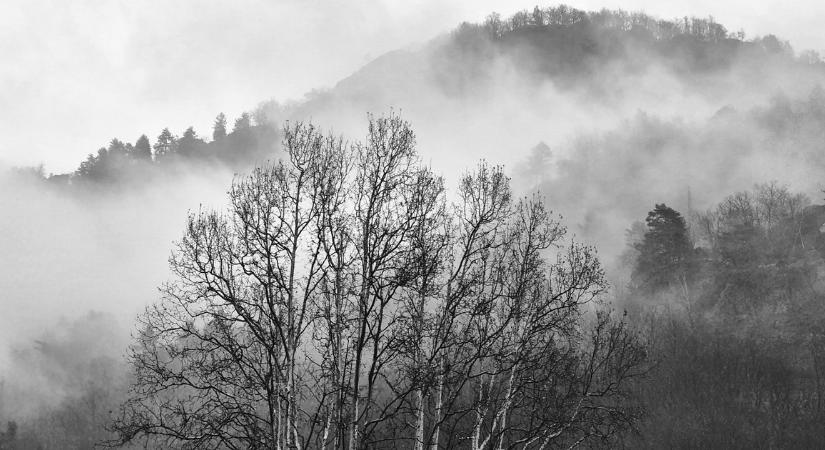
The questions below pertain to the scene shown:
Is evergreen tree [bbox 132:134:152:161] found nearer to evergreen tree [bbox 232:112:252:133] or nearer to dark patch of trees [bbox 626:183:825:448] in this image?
evergreen tree [bbox 232:112:252:133]

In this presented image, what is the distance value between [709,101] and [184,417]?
21560 cm

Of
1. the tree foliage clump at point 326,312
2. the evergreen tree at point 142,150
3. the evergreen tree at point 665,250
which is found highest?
the evergreen tree at point 142,150

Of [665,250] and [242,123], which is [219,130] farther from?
[665,250]

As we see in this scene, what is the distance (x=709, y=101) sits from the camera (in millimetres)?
193000

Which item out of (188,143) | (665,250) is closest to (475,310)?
(665,250)

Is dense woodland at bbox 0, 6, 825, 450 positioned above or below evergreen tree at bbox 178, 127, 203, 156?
below

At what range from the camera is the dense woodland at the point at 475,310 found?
1274 centimetres

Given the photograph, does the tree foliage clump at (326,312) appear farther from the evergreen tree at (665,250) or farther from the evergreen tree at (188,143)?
the evergreen tree at (188,143)

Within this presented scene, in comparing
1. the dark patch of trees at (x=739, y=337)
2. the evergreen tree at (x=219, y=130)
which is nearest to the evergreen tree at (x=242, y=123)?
the evergreen tree at (x=219, y=130)

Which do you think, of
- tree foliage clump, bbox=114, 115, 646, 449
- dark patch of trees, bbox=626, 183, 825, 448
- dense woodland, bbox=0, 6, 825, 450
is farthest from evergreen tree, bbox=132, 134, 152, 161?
tree foliage clump, bbox=114, 115, 646, 449

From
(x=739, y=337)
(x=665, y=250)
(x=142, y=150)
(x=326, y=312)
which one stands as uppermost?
(x=142, y=150)

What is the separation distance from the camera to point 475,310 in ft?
43.2

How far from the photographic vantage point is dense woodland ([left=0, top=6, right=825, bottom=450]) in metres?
12.7

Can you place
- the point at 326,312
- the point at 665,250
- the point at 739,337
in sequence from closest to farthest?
1. the point at 326,312
2. the point at 739,337
3. the point at 665,250
